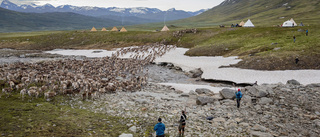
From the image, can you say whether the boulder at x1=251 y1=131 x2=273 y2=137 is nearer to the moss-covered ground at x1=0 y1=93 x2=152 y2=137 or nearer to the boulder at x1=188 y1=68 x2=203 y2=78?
the moss-covered ground at x1=0 y1=93 x2=152 y2=137

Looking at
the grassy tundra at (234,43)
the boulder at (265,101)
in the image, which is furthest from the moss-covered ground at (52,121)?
the grassy tundra at (234,43)

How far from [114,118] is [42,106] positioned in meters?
5.84

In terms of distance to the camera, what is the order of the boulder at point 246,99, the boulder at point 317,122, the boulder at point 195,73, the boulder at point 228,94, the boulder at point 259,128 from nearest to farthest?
1. the boulder at point 259,128
2. the boulder at point 317,122
3. the boulder at point 246,99
4. the boulder at point 228,94
5. the boulder at point 195,73

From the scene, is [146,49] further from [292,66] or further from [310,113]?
[310,113]

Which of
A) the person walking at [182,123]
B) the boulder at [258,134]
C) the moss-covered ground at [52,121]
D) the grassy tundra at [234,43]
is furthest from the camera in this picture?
the grassy tundra at [234,43]

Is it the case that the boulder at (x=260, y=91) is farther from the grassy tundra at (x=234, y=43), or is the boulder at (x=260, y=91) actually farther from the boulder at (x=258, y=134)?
the grassy tundra at (x=234, y=43)

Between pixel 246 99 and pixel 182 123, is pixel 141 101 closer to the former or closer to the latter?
pixel 182 123

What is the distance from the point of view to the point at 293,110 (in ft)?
55.9

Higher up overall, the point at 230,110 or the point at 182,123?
the point at 182,123

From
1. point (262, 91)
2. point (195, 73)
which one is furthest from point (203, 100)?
point (195, 73)

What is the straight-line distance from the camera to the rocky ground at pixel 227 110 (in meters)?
14.2

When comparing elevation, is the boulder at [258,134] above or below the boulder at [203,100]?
below

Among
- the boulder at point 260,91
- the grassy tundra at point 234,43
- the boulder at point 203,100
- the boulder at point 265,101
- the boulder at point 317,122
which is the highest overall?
the grassy tundra at point 234,43

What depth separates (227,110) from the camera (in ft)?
57.9
